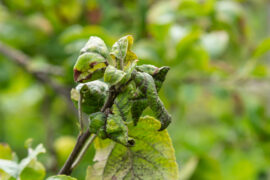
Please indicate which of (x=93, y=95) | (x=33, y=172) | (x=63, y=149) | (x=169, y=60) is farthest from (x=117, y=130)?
(x=63, y=149)

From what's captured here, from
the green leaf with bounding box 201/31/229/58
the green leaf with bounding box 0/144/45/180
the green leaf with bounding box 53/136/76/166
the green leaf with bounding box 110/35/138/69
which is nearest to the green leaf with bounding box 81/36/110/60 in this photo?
the green leaf with bounding box 110/35/138/69

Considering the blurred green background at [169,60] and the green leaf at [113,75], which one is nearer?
the green leaf at [113,75]

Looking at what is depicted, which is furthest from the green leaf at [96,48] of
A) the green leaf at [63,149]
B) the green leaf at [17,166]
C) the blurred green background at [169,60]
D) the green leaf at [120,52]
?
the green leaf at [63,149]

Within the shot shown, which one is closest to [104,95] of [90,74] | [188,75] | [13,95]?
[90,74]

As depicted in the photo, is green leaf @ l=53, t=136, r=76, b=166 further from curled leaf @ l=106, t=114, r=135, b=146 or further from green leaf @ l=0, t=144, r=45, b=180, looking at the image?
curled leaf @ l=106, t=114, r=135, b=146

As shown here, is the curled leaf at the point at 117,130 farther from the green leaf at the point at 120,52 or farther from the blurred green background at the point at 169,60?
the blurred green background at the point at 169,60

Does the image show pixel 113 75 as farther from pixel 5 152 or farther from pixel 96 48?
pixel 5 152
